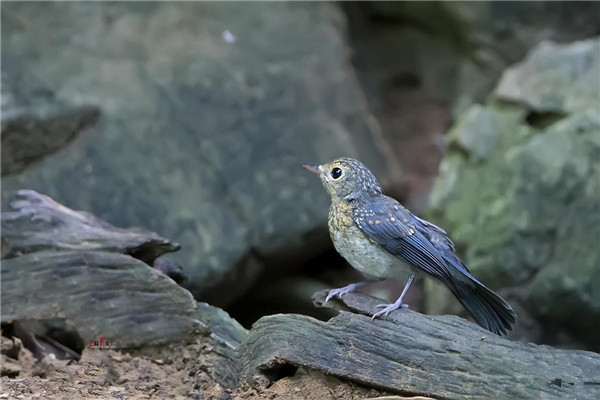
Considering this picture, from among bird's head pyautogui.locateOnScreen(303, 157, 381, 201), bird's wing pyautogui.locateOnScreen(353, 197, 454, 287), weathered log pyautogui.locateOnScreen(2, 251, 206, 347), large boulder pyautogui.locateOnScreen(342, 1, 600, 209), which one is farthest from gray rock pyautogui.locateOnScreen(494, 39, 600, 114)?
weathered log pyautogui.locateOnScreen(2, 251, 206, 347)

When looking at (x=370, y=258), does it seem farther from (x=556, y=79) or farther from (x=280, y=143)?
(x=556, y=79)

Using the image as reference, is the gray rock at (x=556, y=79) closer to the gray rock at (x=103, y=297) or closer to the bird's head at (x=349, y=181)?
the bird's head at (x=349, y=181)

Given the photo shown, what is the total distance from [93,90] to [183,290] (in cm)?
271

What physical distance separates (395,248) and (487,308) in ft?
1.79

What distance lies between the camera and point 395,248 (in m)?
3.87

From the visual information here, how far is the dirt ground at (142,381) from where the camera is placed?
3584mm

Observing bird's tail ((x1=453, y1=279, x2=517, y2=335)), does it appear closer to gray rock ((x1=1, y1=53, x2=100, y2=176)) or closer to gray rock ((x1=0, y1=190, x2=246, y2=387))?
gray rock ((x1=0, y1=190, x2=246, y2=387))

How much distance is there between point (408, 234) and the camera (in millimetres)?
3877

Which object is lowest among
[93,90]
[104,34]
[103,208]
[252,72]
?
[103,208]

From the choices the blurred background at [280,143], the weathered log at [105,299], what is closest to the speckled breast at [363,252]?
the weathered log at [105,299]

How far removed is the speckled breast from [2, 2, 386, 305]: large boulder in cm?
A: 220

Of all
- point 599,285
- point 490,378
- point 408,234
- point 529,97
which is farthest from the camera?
point 529,97

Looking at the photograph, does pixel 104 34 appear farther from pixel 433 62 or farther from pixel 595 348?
pixel 595 348

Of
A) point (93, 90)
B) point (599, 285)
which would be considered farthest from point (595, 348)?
point (93, 90)
